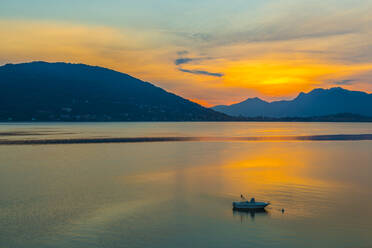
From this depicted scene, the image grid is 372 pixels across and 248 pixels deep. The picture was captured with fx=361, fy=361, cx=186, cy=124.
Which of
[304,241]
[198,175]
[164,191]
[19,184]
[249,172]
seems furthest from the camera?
[249,172]

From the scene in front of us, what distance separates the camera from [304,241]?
25422 millimetres

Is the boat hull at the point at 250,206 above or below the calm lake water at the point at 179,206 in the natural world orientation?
above

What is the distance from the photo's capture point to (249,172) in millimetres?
58312

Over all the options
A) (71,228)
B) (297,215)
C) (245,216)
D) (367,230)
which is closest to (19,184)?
(71,228)

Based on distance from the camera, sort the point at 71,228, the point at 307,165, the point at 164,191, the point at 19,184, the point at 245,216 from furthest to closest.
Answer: the point at 307,165, the point at 19,184, the point at 164,191, the point at 245,216, the point at 71,228

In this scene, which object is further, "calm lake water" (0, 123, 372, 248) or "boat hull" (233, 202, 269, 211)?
"boat hull" (233, 202, 269, 211)

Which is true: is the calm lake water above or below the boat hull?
below

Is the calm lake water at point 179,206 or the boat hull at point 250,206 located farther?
the boat hull at point 250,206

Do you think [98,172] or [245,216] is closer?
[245,216]

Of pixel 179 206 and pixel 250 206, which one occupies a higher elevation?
pixel 250 206

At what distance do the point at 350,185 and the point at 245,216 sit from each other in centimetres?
2218

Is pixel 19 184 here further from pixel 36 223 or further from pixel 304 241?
pixel 304 241

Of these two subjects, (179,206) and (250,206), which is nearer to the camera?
(250,206)

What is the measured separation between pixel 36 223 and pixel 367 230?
83.8ft
